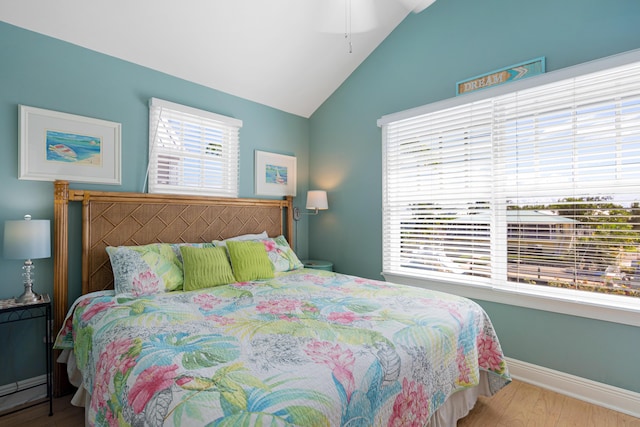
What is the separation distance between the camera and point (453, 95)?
9.59 feet

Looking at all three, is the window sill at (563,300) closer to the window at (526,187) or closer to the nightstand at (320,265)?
the window at (526,187)

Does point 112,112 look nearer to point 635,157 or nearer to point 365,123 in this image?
point 365,123

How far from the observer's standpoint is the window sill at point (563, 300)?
6.88ft

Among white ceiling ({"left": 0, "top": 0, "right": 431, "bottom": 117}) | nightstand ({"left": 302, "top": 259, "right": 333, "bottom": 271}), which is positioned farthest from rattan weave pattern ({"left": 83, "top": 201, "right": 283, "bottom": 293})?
white ceiling ({"left": 0, "top": 0, "right": 431, "bottom": 117})

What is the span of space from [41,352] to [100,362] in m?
1.45

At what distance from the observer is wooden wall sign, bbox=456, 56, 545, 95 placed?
2.45 metres

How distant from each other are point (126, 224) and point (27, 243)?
69 cm

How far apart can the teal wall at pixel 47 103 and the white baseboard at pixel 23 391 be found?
0.04 metres

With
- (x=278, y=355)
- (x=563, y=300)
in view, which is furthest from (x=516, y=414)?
(x=278, y=355)

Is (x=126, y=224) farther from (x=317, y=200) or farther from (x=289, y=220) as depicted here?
(x=317, y=200)

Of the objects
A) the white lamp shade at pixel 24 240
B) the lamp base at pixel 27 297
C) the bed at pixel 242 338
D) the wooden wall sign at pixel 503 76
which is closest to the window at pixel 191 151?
the bed at pixel 242 338

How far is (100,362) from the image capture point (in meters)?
1.44

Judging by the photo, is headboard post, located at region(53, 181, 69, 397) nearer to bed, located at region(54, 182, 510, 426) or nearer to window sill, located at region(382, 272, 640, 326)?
bed, located at region(54, 182, 510, 426)

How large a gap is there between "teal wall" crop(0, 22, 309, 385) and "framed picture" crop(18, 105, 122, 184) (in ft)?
0.18
